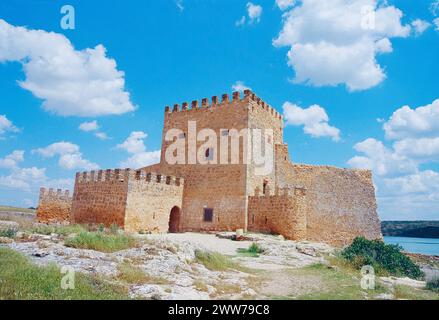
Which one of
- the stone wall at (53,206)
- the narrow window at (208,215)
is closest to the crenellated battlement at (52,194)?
the stone wall at (53,206)

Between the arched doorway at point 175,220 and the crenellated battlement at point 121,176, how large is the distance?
5.51 feet

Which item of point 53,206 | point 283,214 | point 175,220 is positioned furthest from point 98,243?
point 53,206

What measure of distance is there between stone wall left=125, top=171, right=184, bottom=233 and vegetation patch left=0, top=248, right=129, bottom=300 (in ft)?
33.7

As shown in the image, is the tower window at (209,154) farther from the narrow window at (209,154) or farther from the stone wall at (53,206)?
the stone wall at (53,206)

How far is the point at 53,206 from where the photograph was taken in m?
22.2

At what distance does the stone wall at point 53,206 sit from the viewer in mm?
21922

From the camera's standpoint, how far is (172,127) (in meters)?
21.6

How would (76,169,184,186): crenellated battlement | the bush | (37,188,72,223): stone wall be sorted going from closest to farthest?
the bush → (76,169,184,186): crenellated battlement → (37,188,72,223): stone wall

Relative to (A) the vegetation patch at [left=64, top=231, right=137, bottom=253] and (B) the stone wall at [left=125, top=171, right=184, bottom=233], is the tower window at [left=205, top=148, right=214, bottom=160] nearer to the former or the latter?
(B) the stone wall at [left=125, top=171, right=184, bottom=233]

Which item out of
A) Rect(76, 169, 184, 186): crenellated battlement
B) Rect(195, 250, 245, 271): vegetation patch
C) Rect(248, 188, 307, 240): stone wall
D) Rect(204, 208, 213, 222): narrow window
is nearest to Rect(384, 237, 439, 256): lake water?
Rect(248, 188, 307, 240): stone wall

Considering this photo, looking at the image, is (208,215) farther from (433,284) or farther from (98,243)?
(433,284)

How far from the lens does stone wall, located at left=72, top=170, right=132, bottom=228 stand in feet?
53.0
